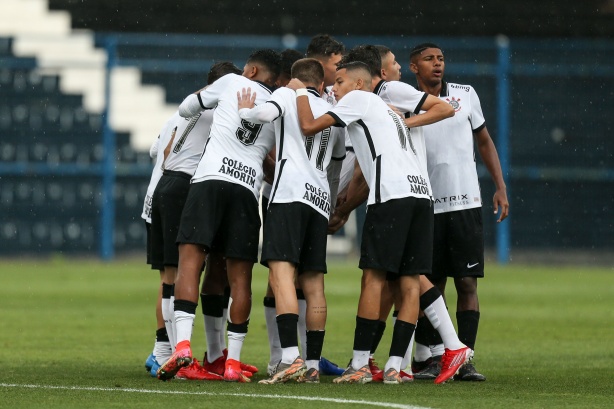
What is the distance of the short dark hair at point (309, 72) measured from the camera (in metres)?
7.74

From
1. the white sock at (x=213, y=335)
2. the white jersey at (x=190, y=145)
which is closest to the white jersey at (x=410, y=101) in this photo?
the white jersey at (x=190, y=145)

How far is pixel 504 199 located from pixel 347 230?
13250 mm

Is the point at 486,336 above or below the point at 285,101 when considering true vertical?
below

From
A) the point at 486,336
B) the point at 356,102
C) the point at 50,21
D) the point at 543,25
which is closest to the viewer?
the point at 356,102

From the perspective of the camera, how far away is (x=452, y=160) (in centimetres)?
814

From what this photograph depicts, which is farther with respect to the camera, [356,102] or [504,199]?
[504,199]

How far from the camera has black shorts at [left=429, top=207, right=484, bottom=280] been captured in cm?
803

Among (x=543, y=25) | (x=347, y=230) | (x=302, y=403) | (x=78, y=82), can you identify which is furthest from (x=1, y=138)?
(x=302, y=403)

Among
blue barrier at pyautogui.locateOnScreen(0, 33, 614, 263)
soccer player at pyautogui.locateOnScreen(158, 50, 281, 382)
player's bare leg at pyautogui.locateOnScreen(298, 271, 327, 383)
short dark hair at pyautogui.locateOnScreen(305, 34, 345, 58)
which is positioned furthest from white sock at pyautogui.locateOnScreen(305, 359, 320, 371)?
blue barrier at pyautogui.locateOnScreen(0, 33, 614, 263)

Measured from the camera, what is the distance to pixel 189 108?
7.85 meters

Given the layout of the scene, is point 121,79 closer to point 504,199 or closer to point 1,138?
point 1,138

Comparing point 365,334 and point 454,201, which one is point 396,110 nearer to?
point 454,201

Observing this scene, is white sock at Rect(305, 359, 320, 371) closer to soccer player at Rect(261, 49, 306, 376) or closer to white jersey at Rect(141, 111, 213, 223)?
soccer player at Rect(261, 49, 306, 376)

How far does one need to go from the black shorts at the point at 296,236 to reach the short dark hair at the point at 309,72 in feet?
2.69
